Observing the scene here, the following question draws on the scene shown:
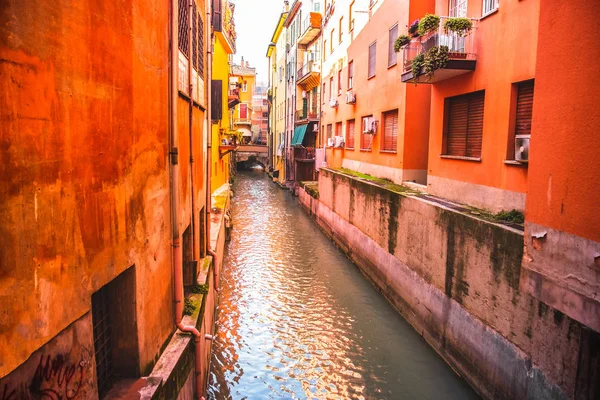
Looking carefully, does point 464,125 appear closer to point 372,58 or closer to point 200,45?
point 200,45

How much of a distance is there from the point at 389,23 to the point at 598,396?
1373cm

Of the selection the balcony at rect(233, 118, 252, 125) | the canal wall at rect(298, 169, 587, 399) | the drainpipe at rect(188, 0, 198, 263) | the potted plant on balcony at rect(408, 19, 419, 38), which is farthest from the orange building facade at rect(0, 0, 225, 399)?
the balcony at rect(233, 118, 252, 125)

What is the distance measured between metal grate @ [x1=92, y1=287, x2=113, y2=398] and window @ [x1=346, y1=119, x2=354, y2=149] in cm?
1806

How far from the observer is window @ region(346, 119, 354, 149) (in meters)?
21.7

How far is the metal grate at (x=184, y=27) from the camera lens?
6941 mm

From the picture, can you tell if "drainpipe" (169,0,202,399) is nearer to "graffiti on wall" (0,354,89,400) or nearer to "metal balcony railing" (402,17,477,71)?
"graffiti on wall" (0,354,89,400)

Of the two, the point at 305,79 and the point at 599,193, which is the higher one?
the point at 305,79

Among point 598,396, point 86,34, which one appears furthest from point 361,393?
point 86,34

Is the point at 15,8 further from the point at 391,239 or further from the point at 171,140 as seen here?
the point at 391,239

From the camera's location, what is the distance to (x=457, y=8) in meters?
10.8

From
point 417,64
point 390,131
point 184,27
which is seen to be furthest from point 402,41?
point 184,27

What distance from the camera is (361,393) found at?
7.93 meters

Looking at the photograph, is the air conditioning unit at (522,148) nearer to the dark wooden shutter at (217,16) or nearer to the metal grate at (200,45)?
the metal grate at (200,45)

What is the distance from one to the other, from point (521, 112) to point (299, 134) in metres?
25.2
